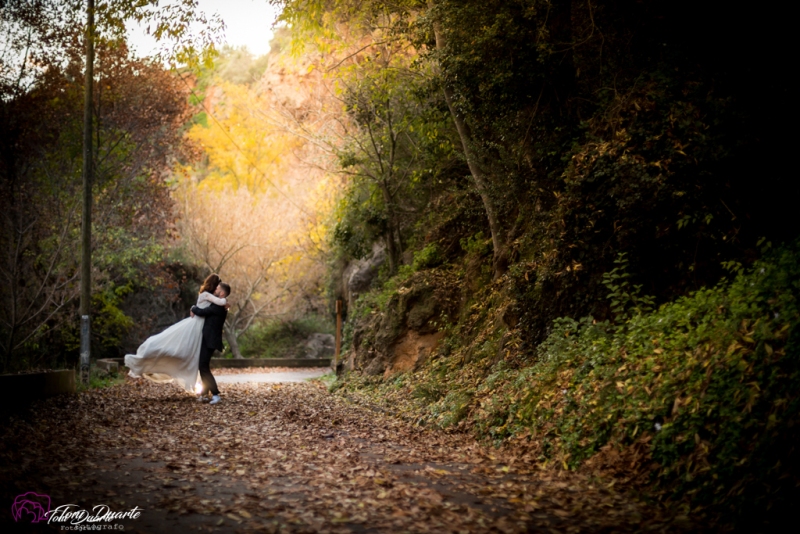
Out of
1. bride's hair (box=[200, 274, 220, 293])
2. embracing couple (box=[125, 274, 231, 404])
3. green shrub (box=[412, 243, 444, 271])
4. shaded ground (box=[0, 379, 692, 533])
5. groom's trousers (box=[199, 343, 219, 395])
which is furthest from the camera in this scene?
green shrub (box=[412, 243, 444, 271])

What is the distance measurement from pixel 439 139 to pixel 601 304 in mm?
9430

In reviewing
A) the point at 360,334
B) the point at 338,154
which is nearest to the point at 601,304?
the point at 360,334

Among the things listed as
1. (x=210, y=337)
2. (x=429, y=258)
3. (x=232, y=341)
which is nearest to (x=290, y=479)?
(x=210, y=337)

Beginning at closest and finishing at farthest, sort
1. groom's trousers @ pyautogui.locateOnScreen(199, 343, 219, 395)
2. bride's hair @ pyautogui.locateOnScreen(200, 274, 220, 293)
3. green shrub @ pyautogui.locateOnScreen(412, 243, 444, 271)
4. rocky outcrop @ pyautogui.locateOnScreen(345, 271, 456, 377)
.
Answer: groom's trousers @ pyautogui.locateOnScreen(199, 343, 219, 395) → bride's hair @ pyautogui.locateOnScreen(200, 274, 220, 293) → rocky outcrop @ pyautogui.locateOnScreen(345, 271, 456, 377) → green shrub @ pyautogui.locateOnScreen(412, 243, 444, 271)

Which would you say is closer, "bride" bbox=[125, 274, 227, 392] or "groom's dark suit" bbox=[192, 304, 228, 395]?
"groom's dark suit" bbox=[192, 304, 228, 395]

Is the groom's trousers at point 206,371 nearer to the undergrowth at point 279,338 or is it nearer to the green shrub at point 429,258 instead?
the green shrub at point 429,258

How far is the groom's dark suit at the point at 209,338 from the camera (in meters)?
13.4

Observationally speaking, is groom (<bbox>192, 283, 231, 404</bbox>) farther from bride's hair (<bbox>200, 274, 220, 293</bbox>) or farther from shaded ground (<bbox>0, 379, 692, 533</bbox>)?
shaded ground (<bbox>0, 379, 692, 533</bbox>)

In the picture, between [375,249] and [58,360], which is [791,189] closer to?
[375,249]

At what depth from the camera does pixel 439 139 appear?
18.3 metres

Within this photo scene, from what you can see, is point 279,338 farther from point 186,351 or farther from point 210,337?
point 210,337

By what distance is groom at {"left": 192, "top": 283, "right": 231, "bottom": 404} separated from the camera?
44.1 ft
